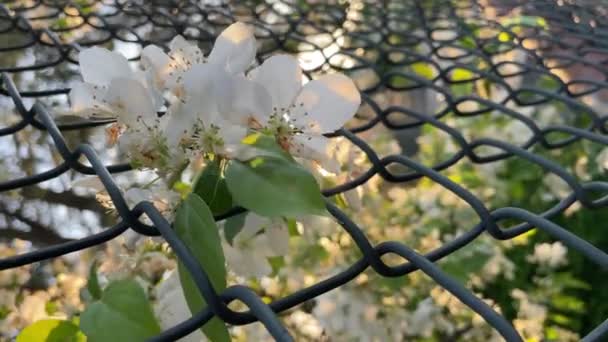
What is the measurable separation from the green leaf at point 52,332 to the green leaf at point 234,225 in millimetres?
95

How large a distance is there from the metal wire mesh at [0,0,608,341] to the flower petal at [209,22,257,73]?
3.1 inches

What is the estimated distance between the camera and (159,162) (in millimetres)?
366

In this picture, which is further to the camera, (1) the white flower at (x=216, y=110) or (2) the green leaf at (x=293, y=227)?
(2) the green leaf at (x=293, y=227)

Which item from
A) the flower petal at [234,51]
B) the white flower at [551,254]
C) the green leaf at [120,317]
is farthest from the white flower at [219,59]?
the white flower at [551,254]

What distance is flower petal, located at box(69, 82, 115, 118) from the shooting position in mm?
386

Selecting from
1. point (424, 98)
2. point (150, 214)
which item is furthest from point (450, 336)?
point (424, 98)

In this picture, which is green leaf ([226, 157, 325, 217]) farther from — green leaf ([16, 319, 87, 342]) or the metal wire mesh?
green leaf ([16, 319, 87, 342])

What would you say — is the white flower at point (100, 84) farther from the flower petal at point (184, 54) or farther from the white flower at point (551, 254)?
the white flower at point (551, 254)

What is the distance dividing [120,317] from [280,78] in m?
0.15

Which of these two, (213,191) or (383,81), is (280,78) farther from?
(383,81)

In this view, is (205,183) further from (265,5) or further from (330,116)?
(265,5)

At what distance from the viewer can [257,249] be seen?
0.45 meters

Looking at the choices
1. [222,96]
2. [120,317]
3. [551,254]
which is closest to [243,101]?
[222,96]

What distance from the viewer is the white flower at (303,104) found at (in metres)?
0.38
